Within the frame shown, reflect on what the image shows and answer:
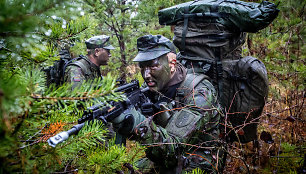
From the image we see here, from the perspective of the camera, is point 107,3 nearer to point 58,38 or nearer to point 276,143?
point 58,38

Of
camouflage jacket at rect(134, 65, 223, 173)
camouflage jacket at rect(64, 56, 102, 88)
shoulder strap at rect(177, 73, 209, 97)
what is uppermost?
camouflage jacket at rect(64, 56, 102, 88)

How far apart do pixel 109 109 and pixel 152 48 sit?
1502mm

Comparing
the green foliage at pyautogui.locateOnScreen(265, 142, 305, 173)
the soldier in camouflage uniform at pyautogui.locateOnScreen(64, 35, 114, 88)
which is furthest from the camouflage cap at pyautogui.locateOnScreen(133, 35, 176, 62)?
the soldier in camouflage uniform at pyautogui.locateOnScreen(64, 35, 114, 88)

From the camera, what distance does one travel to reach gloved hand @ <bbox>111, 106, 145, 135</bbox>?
209 cm

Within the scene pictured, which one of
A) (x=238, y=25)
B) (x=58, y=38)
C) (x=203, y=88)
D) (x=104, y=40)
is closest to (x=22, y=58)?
(x=58, y=38)

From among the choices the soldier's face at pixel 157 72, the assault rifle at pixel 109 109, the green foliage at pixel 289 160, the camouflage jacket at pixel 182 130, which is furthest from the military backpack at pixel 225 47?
the assault rifle at pixel 109 109

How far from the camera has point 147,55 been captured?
2.95 m

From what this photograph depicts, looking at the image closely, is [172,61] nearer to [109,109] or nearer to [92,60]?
[109,109]

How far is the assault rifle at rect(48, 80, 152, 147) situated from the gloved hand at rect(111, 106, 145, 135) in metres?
0.05

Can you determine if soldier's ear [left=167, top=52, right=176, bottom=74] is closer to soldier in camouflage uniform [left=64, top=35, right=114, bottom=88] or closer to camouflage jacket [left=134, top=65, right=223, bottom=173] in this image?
camouflage jacket [left=134, top=65, right=223, bottom=173]

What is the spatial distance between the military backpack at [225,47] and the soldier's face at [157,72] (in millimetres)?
455

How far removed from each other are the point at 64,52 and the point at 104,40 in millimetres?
1386

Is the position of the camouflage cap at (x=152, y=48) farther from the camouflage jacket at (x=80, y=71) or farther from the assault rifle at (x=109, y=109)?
the camouflage jacket at (x=80, y=71)

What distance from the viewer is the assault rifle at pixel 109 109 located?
1081 mm
